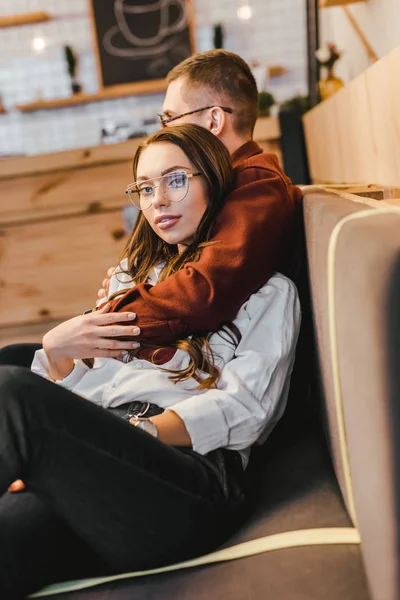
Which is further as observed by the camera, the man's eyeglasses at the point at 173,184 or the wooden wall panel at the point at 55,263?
the wooden wall panel at the point at 55,263

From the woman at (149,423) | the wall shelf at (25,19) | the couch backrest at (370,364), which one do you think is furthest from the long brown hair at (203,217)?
the wall shelf at (25,19)

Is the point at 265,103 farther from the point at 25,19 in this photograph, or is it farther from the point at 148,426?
the point at 148,426

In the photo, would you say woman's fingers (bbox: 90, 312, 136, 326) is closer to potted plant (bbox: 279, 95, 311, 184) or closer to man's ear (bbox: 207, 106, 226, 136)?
man's ear (bbox: 207, 106, 226, 136)

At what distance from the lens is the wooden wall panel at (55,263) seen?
3.27m

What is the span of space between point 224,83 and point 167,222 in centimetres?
52

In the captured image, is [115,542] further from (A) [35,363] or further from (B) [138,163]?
(B) [138,163]

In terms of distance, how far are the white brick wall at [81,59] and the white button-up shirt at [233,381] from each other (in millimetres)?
3319

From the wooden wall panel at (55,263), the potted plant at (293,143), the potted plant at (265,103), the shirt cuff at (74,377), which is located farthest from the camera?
the wooden wall panel at (55,263)

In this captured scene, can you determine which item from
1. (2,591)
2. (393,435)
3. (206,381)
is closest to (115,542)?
(2,591)

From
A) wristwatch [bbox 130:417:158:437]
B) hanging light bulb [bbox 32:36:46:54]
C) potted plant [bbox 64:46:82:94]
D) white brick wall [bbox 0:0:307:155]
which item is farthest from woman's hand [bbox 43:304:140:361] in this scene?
hanging light bulb [bbox 32:36:46:54]

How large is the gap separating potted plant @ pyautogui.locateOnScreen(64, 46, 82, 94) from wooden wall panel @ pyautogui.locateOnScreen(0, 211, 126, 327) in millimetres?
1395

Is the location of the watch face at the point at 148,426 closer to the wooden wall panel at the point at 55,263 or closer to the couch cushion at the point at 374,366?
the couch cushion at the point at 374,366

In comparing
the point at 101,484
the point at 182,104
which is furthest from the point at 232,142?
the point at 101,484

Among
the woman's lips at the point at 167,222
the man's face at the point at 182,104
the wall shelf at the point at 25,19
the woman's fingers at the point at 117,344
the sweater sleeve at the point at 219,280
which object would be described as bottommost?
the woman's fingers at the point at 117,344
